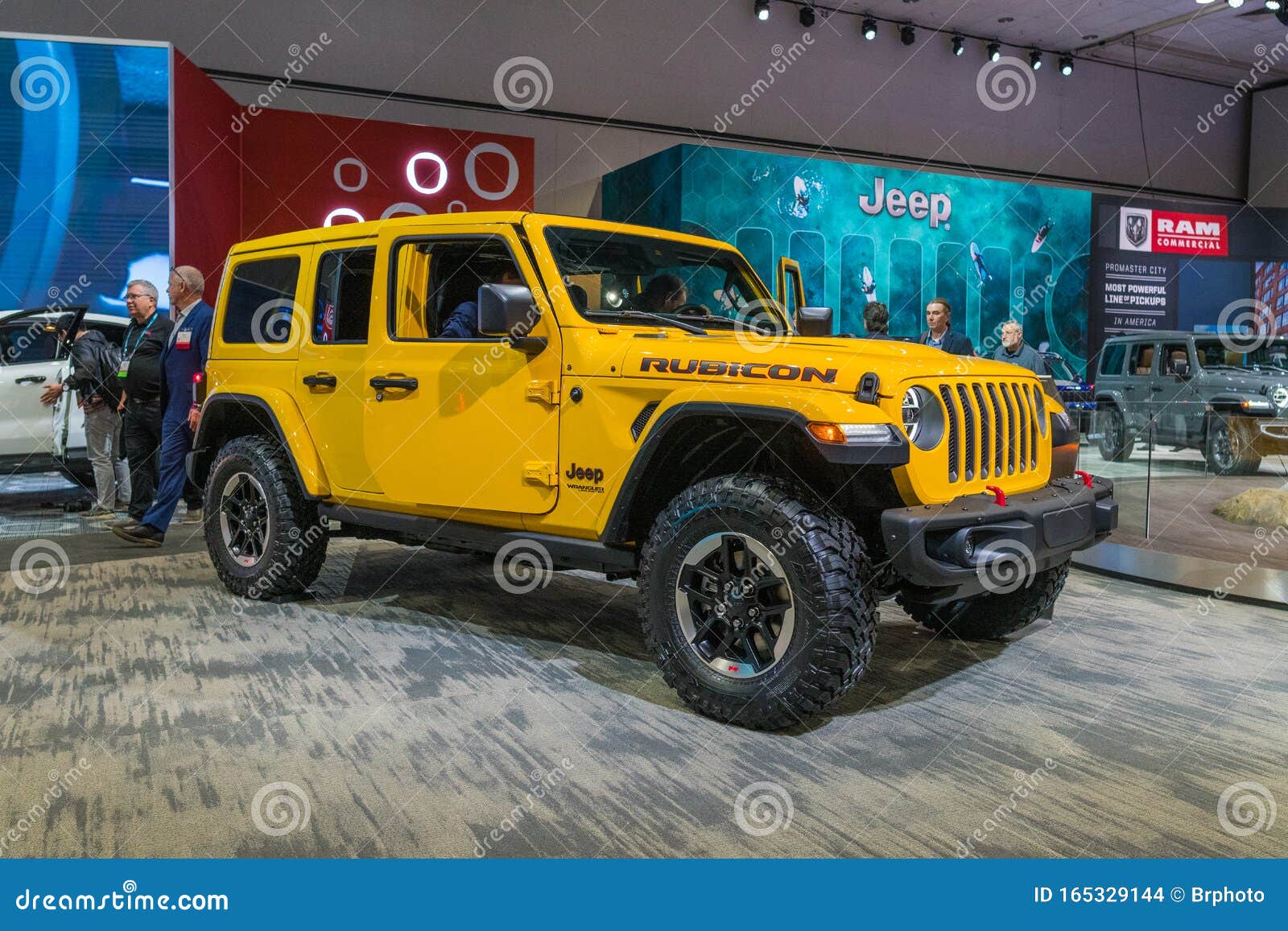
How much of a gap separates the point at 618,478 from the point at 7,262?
25.3 ft

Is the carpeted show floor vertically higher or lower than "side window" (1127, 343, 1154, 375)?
lower

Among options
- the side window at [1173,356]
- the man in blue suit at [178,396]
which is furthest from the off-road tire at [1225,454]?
the man in blue suit at [178,396]

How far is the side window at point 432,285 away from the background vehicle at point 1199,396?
4.27 metres

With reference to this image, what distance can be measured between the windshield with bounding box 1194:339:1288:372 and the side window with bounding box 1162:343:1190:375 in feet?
0.50

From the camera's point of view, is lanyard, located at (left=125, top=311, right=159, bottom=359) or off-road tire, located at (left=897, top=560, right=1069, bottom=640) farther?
lanyard, located at (left=125, top=311, right=159, bottom=359)

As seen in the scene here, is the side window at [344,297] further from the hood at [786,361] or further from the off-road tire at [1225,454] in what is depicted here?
the off-road tire at [1225,454]

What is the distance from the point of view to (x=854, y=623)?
3.24 meters

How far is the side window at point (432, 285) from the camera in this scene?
4480mm

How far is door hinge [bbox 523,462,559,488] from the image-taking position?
12.9 feet

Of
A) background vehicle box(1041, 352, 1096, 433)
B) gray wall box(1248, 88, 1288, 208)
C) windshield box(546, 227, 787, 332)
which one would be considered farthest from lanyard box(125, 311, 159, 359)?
gray wall box(1248, 88, 1288, 208)

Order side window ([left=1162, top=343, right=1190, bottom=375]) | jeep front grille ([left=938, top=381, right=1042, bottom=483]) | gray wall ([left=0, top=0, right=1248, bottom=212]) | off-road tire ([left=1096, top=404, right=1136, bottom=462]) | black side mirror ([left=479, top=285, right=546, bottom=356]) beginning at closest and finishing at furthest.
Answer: jeep front grille ([left=938, top=381, right=1042, bottom=483]) → black side mirror ([left=479, top=285, right=546, bottom=356]) → off-road tire ([left=1096, top=404, right=1136, bottom=462]) → side window ([left=1162, top=343, right=1190, bottom=375]) → gray wall ([left=0, top=0, right=1248, bottom=212])

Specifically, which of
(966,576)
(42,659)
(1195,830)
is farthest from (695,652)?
(42,659)

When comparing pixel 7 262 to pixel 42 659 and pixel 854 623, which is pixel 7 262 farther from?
pixel 854 623

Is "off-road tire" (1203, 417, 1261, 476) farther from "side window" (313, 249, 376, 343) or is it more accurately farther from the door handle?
"side window" (313, 249, 376, 343)
